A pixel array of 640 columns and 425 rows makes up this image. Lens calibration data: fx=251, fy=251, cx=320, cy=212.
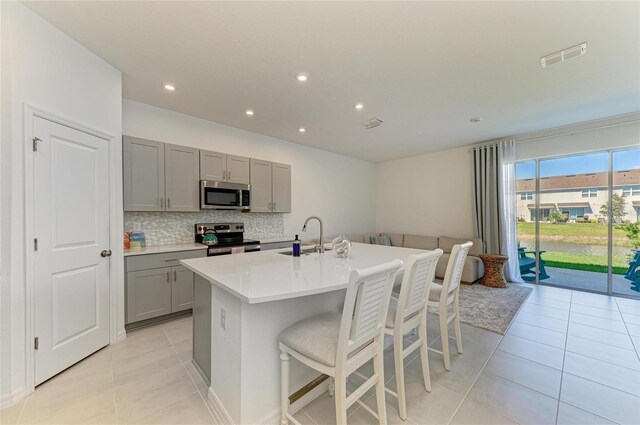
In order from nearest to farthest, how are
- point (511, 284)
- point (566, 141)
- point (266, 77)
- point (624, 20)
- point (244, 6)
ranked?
point (244, 6), point (624, 20), point (266, 77), point (566, 141), point (511, 284)

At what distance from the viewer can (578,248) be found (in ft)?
14.5

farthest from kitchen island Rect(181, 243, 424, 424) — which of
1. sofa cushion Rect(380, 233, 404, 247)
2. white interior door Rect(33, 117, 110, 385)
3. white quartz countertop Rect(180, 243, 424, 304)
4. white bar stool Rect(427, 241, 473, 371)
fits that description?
sofa cushion Rect(380, 233, 404, 247)

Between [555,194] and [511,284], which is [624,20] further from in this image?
[511,284]

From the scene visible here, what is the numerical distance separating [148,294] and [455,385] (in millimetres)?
3138

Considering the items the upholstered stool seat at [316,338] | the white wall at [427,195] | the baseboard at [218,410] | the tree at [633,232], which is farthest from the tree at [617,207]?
the baseboard at [218,410]

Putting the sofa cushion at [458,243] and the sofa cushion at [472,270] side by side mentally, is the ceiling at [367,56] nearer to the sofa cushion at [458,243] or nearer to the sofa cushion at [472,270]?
the sofa cushion at [458,243]

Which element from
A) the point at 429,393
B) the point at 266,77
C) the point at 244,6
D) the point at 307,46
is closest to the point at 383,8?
the point at 307,46

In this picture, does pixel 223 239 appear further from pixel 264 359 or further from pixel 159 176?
pixel 264 359

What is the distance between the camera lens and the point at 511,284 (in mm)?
4648

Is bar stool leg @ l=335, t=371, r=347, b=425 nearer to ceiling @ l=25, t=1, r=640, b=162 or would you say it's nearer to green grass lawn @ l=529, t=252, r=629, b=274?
ceiling @ l=25, t=1, r=640, b=162

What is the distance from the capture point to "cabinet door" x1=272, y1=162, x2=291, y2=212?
14.7ft

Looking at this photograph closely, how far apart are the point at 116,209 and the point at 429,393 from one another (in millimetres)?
3229

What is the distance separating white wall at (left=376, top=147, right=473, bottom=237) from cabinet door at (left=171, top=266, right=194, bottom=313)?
199 inches

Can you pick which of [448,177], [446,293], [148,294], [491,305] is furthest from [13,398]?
[448,177]
